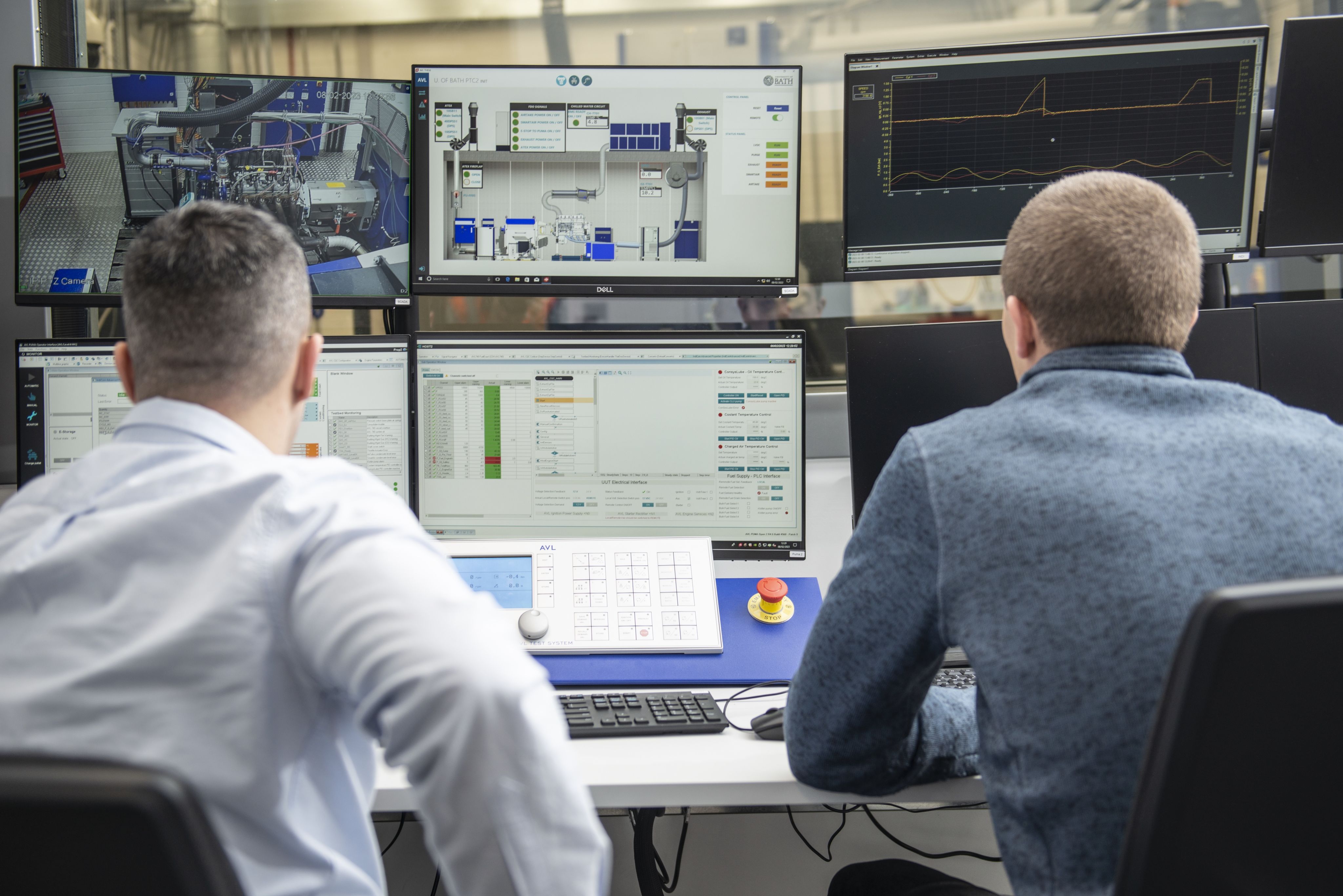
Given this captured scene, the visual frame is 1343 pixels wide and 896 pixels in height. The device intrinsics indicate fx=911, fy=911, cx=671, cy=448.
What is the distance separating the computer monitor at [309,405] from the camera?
1.58 meters

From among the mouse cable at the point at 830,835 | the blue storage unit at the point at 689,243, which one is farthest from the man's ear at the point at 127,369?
the mouse cable at the point at 830,835

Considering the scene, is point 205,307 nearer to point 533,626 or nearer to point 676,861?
point 533,626

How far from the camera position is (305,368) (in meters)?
0.89

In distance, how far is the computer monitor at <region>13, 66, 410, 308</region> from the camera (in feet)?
5.26

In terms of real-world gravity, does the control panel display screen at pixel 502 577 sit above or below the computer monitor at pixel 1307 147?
below

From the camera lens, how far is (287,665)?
0.66 meters

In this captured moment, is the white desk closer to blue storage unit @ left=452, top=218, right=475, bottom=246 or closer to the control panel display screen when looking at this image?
the control panel display screen

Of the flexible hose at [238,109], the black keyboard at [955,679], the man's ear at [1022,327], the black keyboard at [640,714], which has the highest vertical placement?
the flexible hose at [238,109]

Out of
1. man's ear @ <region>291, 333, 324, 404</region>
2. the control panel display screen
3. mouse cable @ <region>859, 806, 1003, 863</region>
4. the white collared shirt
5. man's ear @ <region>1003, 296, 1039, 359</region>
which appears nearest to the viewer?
the white collared shirt

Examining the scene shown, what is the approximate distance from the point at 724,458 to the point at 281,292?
924 mm

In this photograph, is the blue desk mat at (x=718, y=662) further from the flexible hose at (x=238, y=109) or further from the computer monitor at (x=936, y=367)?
the flexible hose at (x=238, y=109)

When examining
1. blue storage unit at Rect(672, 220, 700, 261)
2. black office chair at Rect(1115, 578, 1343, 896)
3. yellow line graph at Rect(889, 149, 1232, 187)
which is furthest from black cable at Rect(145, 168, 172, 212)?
black office chair at Rect(1115, 578, 1343, 896)

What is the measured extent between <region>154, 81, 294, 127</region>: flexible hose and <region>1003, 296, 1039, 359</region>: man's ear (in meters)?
1.30

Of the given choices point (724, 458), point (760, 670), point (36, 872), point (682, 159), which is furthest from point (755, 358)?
point (36, 872)
